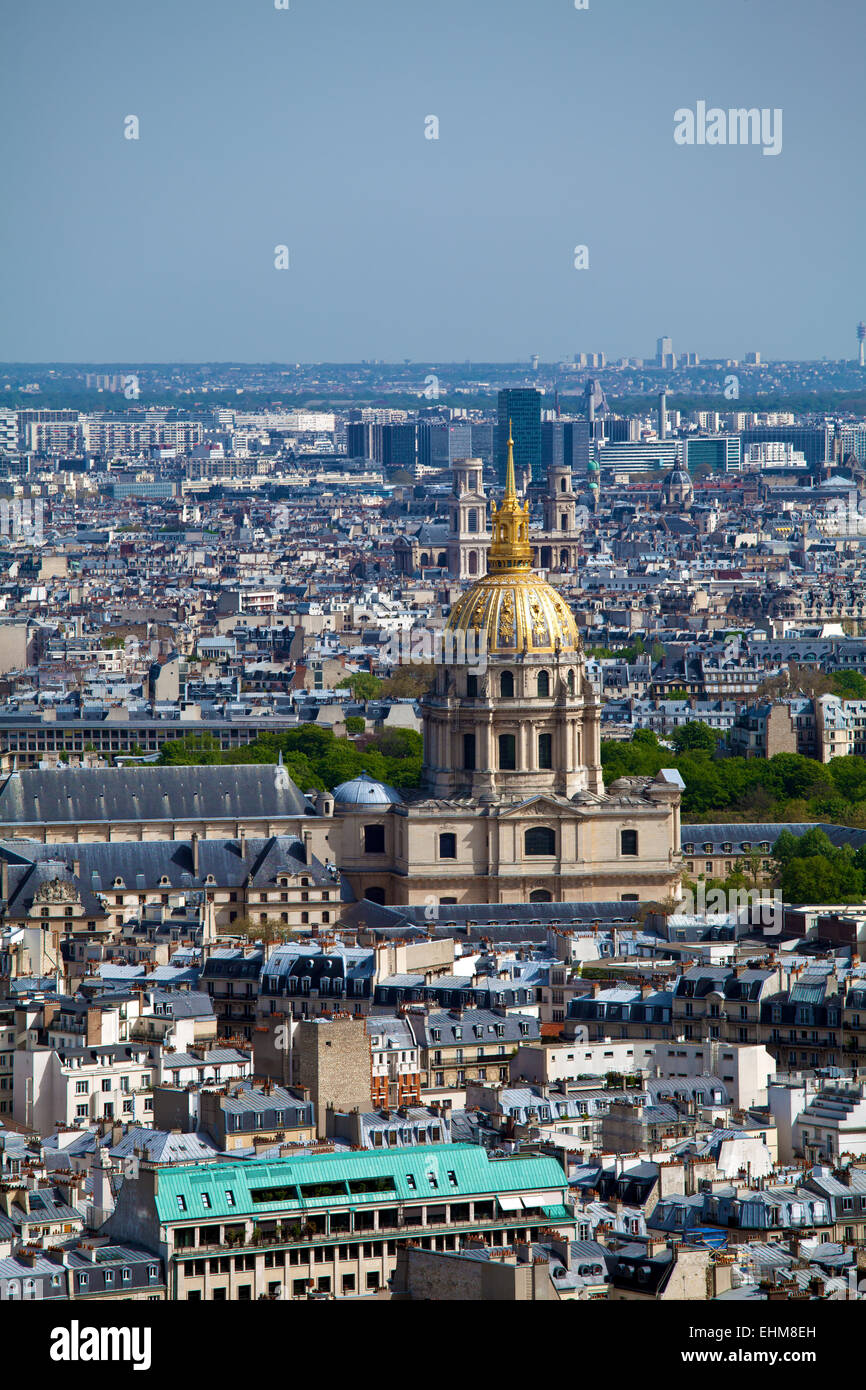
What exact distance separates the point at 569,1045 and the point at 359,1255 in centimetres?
1396

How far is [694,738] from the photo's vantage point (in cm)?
9694

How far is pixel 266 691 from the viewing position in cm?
11706

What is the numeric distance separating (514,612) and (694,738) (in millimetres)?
25779

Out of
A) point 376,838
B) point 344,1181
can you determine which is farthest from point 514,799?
point 344,1181

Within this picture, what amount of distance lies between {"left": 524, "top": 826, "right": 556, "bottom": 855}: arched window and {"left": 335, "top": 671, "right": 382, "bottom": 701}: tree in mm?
40747

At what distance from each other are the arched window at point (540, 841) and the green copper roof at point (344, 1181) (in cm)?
3313

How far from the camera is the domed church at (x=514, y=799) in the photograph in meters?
70.6

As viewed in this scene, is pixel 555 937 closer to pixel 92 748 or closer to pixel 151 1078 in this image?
pixel 151 1078

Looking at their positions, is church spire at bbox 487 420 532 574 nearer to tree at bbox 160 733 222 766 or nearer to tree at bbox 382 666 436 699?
tree at bbox 160 733 222 766

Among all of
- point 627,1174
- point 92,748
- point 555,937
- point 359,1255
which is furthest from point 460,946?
point 92,748
